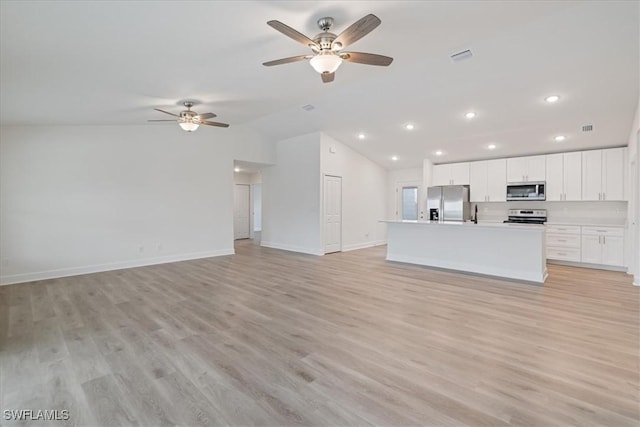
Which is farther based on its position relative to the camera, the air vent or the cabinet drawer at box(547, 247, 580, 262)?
the cabinet drawer at box(547, 247, 580, 262)

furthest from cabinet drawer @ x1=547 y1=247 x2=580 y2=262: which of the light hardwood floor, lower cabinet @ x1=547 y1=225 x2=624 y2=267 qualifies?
the light hardwood floor

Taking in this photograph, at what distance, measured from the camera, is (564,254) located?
6.10 metres

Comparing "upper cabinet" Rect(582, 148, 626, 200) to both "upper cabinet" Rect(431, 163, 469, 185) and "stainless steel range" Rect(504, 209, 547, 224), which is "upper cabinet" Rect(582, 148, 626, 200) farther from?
"upper cabinet" Rect(431, 163, 469, 185)

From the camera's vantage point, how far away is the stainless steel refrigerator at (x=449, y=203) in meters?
7.31

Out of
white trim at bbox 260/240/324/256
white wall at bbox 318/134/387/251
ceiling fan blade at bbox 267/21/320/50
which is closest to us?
ceiling fan blade at bbox 267/21/320/50

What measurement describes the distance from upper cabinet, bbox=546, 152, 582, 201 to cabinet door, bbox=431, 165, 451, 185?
2094mm

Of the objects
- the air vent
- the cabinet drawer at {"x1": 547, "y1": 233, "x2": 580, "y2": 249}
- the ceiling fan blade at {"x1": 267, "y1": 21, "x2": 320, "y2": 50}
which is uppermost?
the air vent

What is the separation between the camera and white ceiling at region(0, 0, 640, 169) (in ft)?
7.55

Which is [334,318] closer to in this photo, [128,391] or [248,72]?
[128,391]

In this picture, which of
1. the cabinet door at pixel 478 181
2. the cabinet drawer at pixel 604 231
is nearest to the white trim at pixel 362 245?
the cabinet door at pixel 478 181

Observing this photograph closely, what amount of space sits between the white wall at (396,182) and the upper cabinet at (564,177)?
3.20 metres

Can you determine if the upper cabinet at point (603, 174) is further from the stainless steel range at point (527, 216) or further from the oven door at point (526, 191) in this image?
the stainless steel range at point (527, 216)

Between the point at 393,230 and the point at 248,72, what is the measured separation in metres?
4.38

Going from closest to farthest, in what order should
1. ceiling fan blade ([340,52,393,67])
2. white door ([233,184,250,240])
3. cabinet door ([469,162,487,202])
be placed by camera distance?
1. ceiling fan blade ([340,52,393,67])
2. cabinet door ([469,162,487,202])
3. white door ([233,184,250,240])
